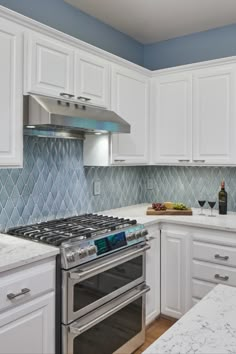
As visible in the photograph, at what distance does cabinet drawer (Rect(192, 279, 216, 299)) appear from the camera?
108 inches

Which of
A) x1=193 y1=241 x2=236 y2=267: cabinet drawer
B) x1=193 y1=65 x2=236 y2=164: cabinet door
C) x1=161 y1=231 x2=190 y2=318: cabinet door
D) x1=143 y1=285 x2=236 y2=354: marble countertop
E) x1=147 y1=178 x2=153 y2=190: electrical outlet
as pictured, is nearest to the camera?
x1=143 y1=285 x2=236 y2=354: marble countertop

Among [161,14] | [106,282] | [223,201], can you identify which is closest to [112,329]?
[106,282]

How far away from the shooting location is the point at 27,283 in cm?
174

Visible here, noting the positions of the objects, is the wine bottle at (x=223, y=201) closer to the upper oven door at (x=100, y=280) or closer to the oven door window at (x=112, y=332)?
the upper oven door at (x=100, y=280)

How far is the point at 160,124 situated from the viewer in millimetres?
3357

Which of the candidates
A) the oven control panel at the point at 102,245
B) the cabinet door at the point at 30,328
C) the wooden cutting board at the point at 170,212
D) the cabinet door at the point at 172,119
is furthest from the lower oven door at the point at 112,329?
the cabinet door at the point at 172,119

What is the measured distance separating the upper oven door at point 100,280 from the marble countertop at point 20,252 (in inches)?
7.4

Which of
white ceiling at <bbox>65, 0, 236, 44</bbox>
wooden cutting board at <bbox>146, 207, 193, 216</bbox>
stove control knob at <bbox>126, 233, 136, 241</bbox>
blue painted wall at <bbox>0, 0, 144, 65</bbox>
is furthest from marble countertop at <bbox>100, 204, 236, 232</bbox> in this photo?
white ceiling at <bbox>65, 0, 236, 44</bbox>

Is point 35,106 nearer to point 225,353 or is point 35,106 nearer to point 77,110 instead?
point 77,110

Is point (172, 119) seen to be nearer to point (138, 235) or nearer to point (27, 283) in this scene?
point (138, 235)

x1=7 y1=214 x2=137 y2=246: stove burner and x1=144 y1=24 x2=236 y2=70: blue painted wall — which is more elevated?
x1=144 y1=24 x2=236 y2=70: blue painted wall

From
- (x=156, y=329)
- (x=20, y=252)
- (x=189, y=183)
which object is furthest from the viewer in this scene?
(x=189, y=183)

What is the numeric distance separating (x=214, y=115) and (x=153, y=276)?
1.54 metres

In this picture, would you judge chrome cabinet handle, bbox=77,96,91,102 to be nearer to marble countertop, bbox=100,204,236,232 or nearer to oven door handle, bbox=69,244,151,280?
marble countertop, bbox=100,204,236,232
